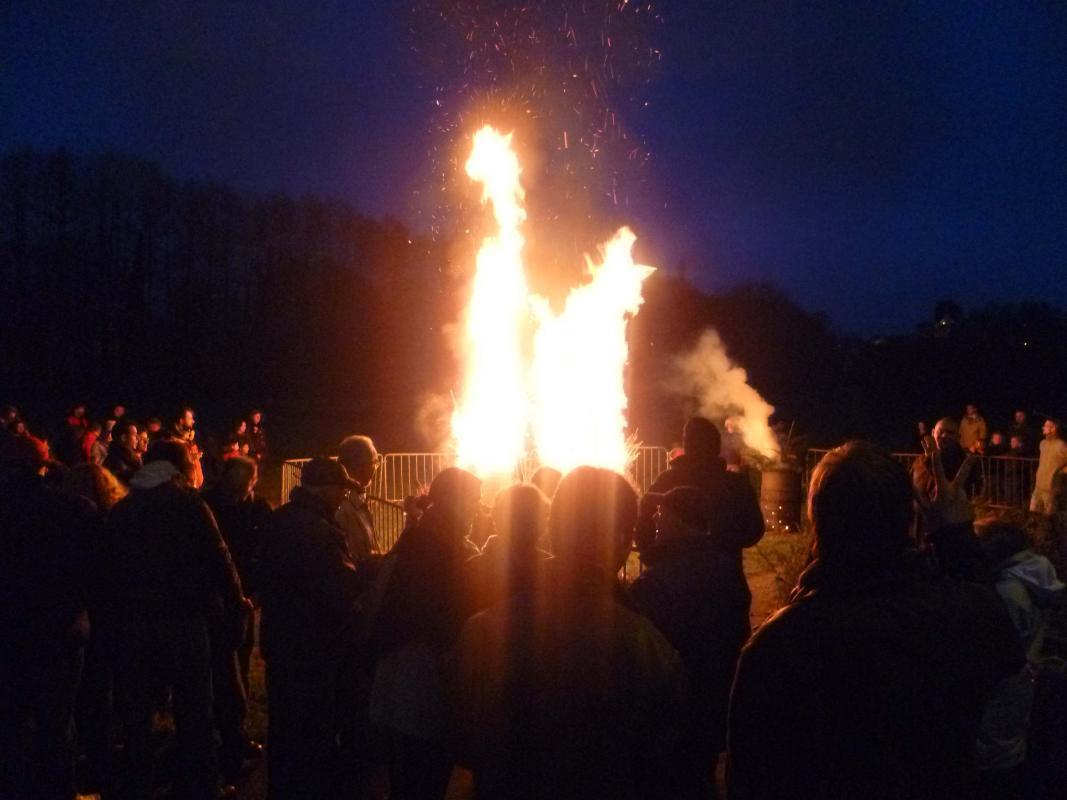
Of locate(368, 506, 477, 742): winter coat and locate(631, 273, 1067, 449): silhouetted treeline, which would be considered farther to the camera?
locate(631, 273, 1067, 449): silhouetted treeline

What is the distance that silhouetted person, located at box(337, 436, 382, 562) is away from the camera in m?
5.30

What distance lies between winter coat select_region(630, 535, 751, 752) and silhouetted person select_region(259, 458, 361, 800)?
1.78 m

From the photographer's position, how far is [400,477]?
1466 centimetres

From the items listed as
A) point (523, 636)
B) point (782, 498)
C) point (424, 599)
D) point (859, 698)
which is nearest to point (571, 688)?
point (523, 636)

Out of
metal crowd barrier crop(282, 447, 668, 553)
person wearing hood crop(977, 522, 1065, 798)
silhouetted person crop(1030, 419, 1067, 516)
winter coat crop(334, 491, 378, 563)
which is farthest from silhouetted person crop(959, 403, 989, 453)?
winter coat crop(334, 491, 378, 563)

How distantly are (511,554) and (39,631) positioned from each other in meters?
3.01

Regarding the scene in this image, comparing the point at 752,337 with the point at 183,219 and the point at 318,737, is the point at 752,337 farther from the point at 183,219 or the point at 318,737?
the point at 318,737

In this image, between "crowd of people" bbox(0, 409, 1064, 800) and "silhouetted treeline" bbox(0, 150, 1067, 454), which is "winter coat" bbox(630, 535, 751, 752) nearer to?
"crowd of people" bbox(0, 409, 1064, 800)

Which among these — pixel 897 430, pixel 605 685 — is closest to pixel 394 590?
pixel 605 685

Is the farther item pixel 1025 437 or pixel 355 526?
pixel 1025 437

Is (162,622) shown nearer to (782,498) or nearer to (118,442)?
(118,442)

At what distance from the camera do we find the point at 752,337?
40812mm

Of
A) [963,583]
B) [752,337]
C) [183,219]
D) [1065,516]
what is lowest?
[1065,516]

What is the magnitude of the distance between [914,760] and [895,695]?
17 cm
